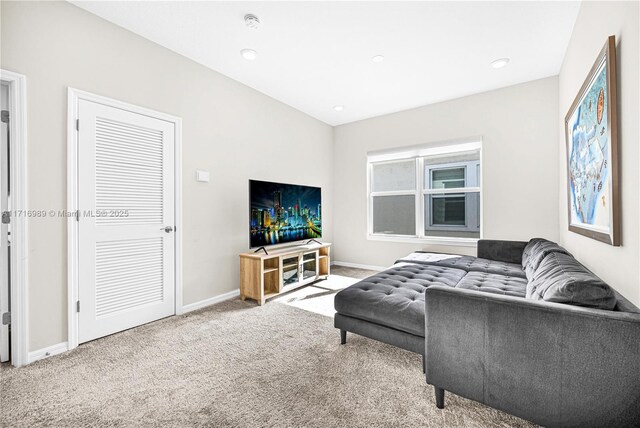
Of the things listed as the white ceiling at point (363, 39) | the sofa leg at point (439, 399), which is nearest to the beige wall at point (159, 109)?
the white ceiling at point (363, 39)

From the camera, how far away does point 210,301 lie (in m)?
3.10

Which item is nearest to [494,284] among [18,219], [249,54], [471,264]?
[471,264]

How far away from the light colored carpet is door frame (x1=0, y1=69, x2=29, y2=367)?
0.66 ft

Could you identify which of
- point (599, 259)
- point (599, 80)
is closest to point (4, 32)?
point (599, 80)

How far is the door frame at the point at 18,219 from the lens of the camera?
1874 millimetres

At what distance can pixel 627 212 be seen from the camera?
4.34ft

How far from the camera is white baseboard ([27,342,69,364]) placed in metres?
1.93

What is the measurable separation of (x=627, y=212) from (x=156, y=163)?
339cm

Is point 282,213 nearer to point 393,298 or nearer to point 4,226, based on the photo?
point 393,298

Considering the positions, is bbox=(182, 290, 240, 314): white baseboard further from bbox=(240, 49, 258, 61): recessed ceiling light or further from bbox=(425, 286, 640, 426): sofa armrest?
bbox=(240, 49, 258, 61): recessed ceiling light

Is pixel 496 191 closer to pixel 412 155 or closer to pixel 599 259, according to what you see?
pixel 412 155

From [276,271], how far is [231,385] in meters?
1.69

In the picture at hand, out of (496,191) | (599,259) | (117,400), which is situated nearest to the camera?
(117,400)

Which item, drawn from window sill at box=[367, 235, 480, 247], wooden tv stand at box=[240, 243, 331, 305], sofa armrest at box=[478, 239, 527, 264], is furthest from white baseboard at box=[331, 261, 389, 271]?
sofa armrest at box=[478, 239, 527, 264]
